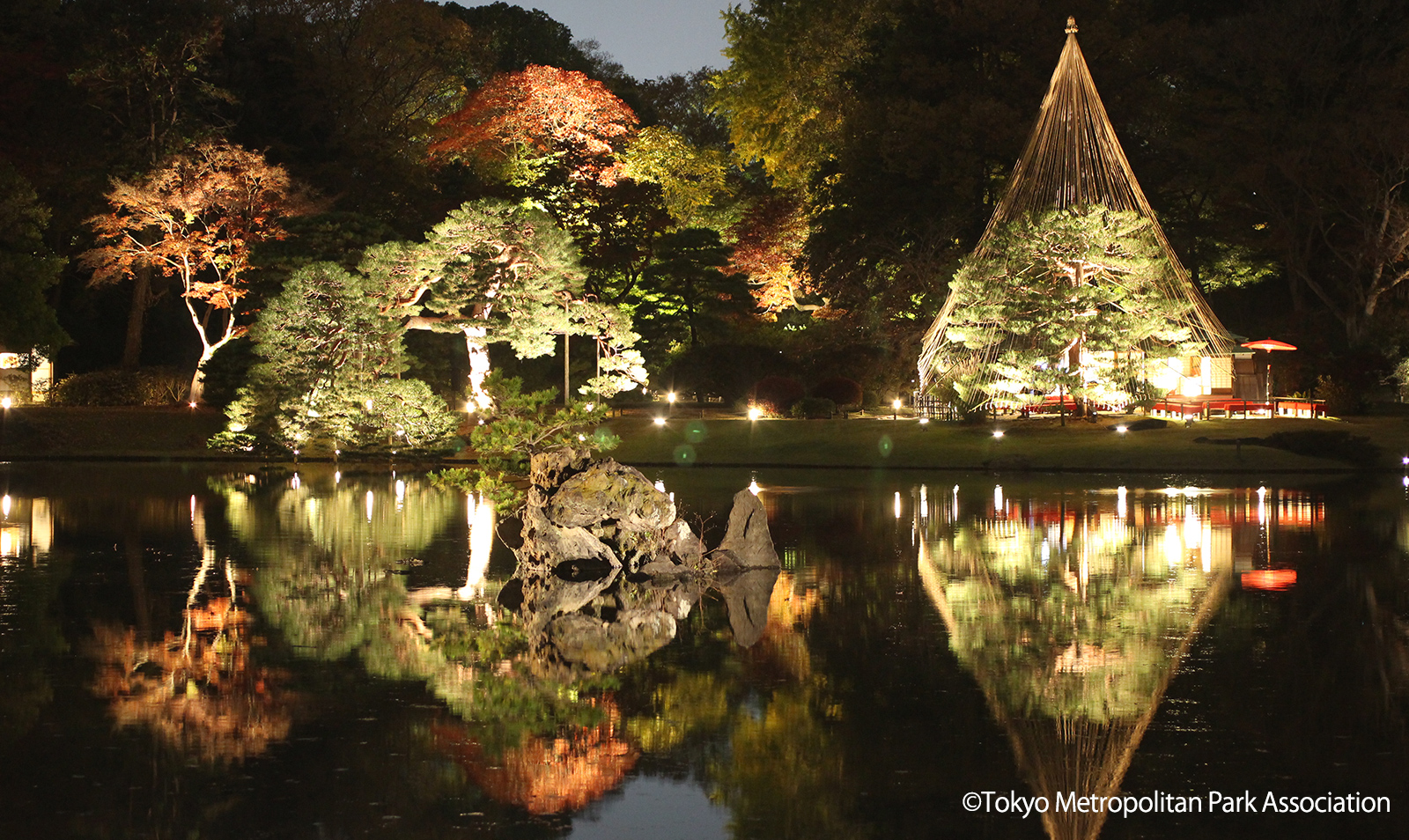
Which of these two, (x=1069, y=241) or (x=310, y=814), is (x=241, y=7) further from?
(x=310, y=814)

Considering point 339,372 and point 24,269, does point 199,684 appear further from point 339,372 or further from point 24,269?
point 24,269

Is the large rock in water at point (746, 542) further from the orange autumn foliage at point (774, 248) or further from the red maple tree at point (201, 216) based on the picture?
the orange autumn foliage at point (774, 248)

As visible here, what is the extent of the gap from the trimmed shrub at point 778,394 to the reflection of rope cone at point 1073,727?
102 ft

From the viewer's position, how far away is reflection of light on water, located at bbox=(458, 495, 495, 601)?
543 inches

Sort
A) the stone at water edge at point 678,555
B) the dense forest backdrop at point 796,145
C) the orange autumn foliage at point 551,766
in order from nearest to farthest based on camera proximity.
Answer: the orange autumn foliage at point 551,766, the stone at water edge at point 678,555, the dense forest backdrop at point 796,145

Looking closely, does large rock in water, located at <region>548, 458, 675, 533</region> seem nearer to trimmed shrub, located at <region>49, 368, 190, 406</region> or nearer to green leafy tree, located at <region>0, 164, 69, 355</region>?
green leafy tree, located at <region>0, 164, 69, 355</region>

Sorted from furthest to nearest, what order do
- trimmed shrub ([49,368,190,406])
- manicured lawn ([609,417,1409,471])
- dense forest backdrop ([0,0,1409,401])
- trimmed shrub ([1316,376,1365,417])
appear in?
trimmed shrub ([49,368,190,406]) → dense forest backdrop ([0,0,1409,401]) → trimmed shrub ([1316,376,1365,417]) → manicured lawn ([609,417,1409,471])

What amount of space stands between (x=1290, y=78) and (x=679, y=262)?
2197 cm

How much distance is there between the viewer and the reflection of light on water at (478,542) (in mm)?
13789

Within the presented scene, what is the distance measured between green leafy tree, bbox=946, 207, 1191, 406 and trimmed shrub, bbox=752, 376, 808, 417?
743 centimetres

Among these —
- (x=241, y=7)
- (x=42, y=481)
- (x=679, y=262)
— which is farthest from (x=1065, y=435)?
(x=241, y=7)

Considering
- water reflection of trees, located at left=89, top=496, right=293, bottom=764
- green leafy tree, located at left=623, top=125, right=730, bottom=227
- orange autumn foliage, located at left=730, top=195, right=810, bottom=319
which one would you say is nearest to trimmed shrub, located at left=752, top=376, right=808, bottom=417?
orange autumn foliage, located at left=730, top=195, right=810, bottom=319

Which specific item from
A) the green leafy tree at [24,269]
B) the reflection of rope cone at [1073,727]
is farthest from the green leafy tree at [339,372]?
the reflection of rope cone at [1073,727]

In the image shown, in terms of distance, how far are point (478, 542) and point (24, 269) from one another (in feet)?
92.3
